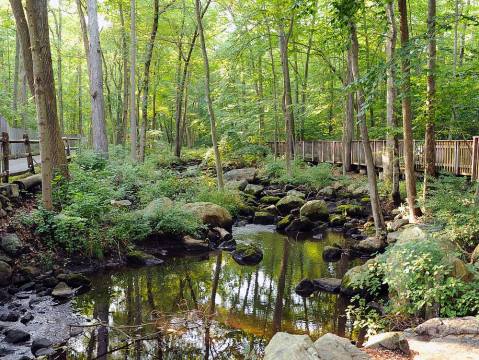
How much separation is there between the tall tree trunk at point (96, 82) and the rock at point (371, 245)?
10438mm

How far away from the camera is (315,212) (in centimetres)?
1501

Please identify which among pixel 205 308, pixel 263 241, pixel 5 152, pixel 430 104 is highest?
pixel 430 104

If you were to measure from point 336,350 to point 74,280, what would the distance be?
19.5ft

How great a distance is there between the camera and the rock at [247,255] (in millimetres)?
10672

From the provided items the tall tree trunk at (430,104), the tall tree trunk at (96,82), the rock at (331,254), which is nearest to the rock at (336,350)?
the rock at (331,254)

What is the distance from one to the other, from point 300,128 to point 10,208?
71.1 ft

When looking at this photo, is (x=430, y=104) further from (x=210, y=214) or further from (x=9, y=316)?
(x=9, y=316)

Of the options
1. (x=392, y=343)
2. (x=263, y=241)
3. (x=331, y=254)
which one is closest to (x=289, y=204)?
(x=263, y=241)

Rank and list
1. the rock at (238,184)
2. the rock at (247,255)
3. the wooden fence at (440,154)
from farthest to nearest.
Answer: the rock at (238,184) < the wooden fence at (440,154) < the rock at (247,255)

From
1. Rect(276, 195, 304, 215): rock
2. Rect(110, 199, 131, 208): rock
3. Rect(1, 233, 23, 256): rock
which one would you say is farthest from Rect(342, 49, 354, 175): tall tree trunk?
Rect(1, 233, 23, 256): rock

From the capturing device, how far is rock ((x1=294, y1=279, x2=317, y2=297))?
8312mm

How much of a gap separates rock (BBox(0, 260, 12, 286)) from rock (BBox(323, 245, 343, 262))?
7.38m

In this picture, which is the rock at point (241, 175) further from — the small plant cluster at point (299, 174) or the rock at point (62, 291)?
the rock at point (62, 291)

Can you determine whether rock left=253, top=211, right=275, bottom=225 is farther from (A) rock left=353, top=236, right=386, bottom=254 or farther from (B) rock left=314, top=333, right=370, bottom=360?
(B) rock left=314, top=333, right=370, bottom=360
